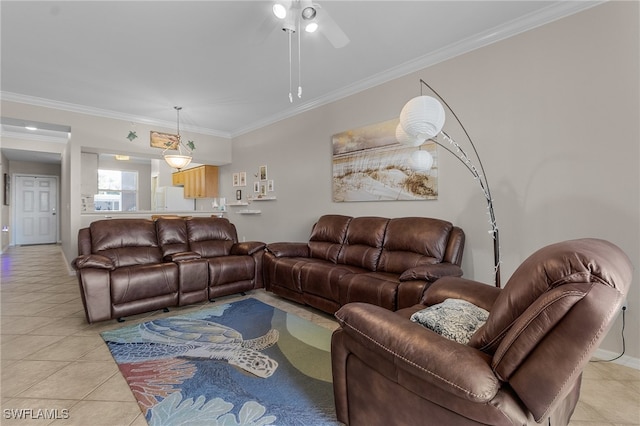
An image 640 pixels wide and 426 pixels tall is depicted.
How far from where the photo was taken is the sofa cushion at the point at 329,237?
12.3 feet

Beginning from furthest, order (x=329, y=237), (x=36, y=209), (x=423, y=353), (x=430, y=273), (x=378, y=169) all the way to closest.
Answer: (x=36, y=209), (x=329, y=237), (x=378, y=169), (x=430, y=273), (x=423, y=353)

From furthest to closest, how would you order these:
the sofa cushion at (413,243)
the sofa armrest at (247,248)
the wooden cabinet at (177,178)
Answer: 1. the wooden cabinet at (177,178)
2. the sofa armrest at (247,248)
3. the sofa cushion at (413,243)

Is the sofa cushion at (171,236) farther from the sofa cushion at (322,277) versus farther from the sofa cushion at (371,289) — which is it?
the sofa cushion at (371,289)

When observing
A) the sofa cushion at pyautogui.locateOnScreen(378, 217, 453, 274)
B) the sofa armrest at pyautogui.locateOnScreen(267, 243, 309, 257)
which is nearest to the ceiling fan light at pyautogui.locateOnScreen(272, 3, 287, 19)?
the sofa cushion at pyautogui.locateOnScreen(378, 217, 453, 274)

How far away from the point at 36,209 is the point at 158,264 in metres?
9.30

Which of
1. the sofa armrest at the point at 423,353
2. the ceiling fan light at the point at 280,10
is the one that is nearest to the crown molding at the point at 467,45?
the ceiling fan light at the point at 280,10

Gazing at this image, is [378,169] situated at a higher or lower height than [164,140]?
lower

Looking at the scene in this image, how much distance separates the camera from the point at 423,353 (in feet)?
3.60

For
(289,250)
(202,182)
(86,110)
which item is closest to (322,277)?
(289,250)

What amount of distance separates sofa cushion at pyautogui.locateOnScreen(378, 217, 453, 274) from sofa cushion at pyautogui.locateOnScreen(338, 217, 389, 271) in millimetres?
81

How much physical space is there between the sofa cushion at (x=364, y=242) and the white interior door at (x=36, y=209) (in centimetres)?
1079

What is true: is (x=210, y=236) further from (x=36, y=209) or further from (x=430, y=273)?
(x=36, y=209)

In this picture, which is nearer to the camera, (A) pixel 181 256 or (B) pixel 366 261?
(B) pixel 366 261

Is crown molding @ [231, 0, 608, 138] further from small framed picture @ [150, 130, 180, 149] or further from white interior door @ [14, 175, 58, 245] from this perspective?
white interior door @ [14, 175, 58, 245]
